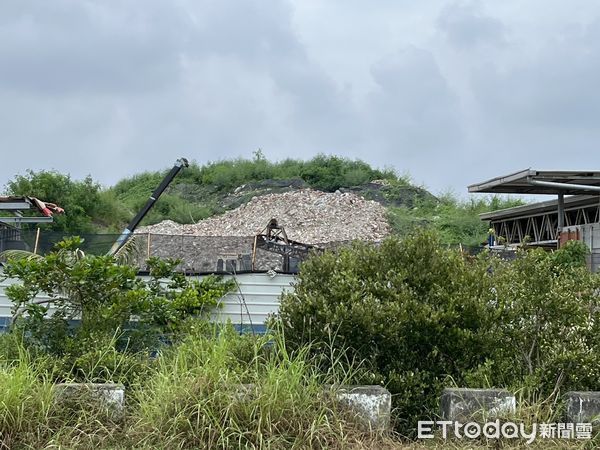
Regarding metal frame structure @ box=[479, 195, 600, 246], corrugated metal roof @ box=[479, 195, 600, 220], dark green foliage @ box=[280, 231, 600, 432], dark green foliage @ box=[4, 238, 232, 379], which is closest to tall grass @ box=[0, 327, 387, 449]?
dark green foliage @ box=[280, 231, 600, 432]

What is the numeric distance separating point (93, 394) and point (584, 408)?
3588 mm

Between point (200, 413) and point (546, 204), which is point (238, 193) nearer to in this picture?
point (546, 204)

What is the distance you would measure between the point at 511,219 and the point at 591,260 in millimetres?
17676

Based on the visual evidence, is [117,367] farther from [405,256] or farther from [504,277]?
[504,277]

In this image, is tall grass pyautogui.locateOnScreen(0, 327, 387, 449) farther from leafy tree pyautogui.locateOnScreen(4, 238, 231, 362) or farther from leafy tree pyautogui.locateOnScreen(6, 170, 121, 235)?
leafy tree pyautogui.locateOnScreen(6, 170, 121, 235)

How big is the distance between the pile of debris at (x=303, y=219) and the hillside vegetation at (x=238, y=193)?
172 centimetres

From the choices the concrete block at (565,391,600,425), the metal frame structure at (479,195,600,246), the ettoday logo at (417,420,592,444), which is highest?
the metal frame structure at (479,195,600,246)

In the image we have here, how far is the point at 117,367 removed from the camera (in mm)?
6227

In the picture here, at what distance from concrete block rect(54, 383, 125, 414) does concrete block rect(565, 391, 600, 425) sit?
129 inches

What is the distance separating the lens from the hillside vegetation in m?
42.6

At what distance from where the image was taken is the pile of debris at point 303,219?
131ft

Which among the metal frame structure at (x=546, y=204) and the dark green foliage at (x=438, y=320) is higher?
the metal frame structure at (x=546, y=204)

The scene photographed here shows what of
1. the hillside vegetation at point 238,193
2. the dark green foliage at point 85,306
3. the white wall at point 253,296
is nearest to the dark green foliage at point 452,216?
the hillside vegetation at point 238,193

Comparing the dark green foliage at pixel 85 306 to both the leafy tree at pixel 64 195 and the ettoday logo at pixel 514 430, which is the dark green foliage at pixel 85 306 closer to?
the ettoday logo at pixel 514 430
